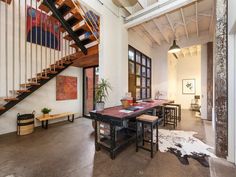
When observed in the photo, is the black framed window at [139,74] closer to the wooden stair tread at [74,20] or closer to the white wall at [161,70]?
the white wall at [161,70]

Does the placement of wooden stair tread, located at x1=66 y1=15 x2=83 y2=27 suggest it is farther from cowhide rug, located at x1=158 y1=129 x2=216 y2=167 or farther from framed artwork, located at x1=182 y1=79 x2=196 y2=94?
framed artwork, located at x1=182 y1=79 x2=196 y2=94

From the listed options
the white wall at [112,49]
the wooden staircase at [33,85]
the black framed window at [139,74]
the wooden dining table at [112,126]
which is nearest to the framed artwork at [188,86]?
the black framed window at [139,74]

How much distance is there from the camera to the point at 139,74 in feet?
18.7

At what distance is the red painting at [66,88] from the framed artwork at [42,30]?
1219 millimetres

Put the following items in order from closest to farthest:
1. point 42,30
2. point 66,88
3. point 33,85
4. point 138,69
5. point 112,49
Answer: point 112,49 → point 33,85 → point 42,30 → point 66,88 → point 138,69

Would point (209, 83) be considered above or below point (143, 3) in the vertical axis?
below

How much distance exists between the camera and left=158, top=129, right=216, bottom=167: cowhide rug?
2.38 metres

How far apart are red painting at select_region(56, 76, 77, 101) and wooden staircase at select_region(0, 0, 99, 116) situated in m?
0.68

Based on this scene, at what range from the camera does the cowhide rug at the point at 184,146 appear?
93.7 inches

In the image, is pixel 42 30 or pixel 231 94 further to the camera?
pixel 42 30

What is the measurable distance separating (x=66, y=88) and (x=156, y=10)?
4.17 m

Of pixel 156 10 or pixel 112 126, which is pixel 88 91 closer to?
pixel 112 126

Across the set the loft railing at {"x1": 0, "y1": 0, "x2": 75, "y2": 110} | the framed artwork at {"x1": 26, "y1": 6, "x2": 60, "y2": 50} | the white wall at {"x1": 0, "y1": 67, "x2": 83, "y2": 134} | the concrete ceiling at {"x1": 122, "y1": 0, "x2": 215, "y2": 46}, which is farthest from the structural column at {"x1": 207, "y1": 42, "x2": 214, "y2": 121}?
the framed artwork at {"x1": 26, "y1": 6, "x2": 60, "y2": 50}

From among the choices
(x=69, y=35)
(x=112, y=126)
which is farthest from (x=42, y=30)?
(x=112, y=126)
